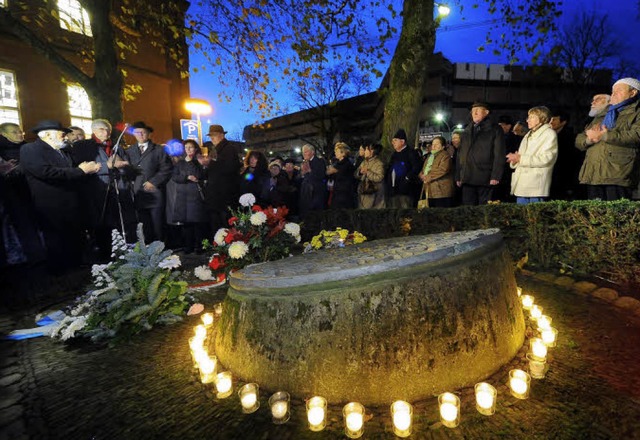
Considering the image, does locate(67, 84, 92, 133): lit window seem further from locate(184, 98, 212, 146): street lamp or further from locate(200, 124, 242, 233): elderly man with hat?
locate(200, 124, 242, 233): elderly man with hat

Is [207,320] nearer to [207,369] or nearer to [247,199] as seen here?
[207,369]

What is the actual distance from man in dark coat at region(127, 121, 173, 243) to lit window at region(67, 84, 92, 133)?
35.4ft

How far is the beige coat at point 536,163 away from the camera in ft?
15.8

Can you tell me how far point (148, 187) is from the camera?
6.43m

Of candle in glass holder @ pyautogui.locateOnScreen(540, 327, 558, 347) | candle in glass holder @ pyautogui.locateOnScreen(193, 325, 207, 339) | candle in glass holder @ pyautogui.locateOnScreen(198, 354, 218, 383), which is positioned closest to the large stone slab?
candle in glass holder @ pyautogui.locateOnScreen(198, 354, 218, 383)

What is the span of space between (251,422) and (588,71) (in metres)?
37.1

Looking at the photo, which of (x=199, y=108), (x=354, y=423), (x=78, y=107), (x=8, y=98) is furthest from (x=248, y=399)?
(x=78, y=107)

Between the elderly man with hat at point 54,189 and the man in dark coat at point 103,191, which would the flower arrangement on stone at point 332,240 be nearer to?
the man in dark coat at point 103,191

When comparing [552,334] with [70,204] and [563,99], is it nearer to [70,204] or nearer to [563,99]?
[70,204]

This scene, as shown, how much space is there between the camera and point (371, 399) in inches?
79.7

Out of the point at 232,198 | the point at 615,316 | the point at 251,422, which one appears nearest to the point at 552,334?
the point at 615,316

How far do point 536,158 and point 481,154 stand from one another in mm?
949

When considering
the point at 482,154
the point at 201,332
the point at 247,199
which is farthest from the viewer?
the point at 482,154

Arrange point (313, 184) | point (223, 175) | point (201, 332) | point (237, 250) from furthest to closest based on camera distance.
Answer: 1. point (313, 184)
2. point (223, 175)
3. point (237, 250)
4. point (201, 332)
